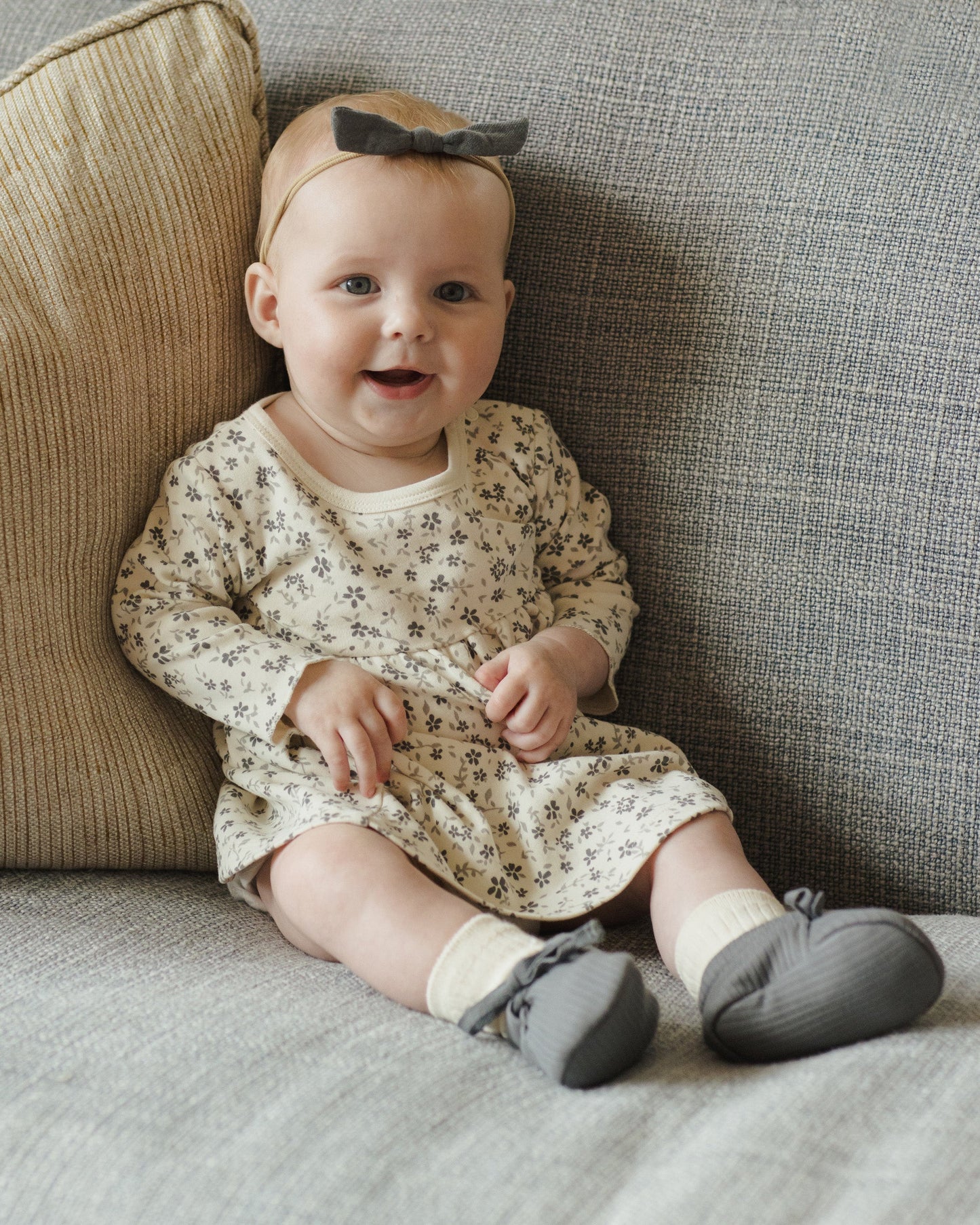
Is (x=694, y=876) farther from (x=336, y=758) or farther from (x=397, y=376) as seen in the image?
(x=397, y=376)

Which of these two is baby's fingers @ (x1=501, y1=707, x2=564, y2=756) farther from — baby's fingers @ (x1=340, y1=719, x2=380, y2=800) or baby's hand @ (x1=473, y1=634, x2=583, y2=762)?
baby's fingers @ (x1=340, y1=719, x2=380, y2=800)

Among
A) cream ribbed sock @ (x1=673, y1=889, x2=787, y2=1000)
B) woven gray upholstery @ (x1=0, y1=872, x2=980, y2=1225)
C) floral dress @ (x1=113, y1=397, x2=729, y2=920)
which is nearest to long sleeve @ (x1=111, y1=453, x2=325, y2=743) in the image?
floral dress @ (x1=113, y1=397, x2=729, y2=920)

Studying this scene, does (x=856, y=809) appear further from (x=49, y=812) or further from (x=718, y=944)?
(x=49, y=812)

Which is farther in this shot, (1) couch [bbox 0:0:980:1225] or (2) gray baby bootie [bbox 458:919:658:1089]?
(1) couch [bbox 0:0:980:1225]

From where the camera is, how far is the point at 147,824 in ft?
3.14

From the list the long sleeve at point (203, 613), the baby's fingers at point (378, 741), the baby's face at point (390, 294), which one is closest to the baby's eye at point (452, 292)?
the baby's face at point (390, 294)

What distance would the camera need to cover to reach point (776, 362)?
1022mm

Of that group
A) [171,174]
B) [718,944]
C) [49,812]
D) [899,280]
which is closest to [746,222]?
[899,280]

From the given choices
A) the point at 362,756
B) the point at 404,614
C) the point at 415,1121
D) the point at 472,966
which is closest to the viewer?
the point at 415,1121

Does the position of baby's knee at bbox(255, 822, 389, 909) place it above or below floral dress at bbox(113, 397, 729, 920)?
below

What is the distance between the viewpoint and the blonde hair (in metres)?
0.96

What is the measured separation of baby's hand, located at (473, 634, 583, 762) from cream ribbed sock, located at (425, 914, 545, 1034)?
0.76 ft

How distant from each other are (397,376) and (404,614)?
194mm

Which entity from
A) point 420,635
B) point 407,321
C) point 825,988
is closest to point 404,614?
point 420,635
